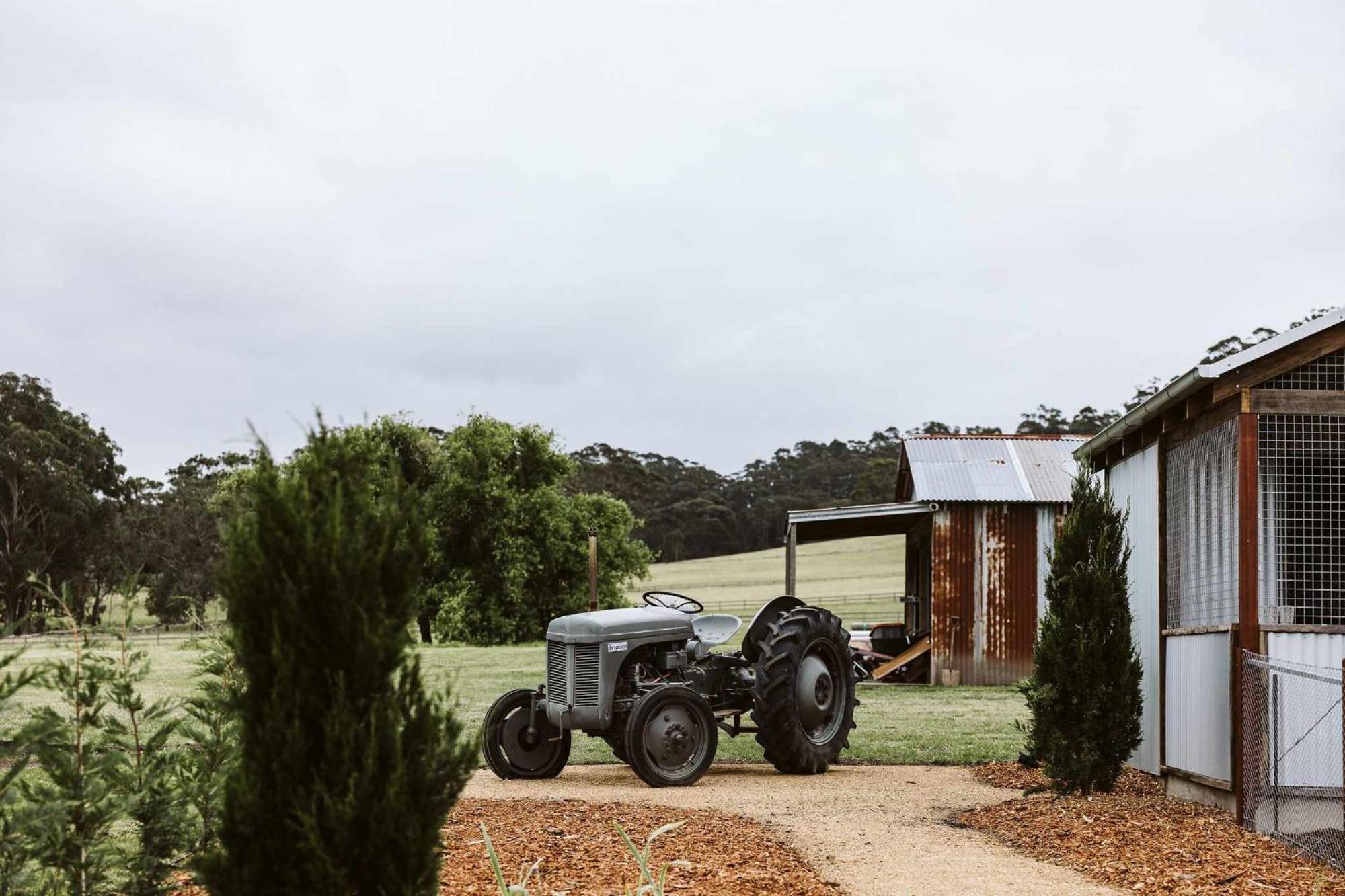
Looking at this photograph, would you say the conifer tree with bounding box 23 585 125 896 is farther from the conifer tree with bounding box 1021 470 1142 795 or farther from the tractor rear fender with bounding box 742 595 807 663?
the tractor rear fender with bounding box 742 595 807 663

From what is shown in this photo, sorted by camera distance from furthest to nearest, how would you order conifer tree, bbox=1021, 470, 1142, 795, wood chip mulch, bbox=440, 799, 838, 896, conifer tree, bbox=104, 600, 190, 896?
1. conifer tree, bbox=1021, 470, 1142, 795
2. wood chip mulch, bbox=440, 799, 838, 896
3. conifer tree, bbox=104, 600, 190, 896

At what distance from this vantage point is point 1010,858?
7.27 metres

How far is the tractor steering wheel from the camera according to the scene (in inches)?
438

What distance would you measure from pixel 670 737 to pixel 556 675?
116 centimetres

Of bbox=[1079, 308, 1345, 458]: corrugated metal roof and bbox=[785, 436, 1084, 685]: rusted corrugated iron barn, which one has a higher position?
bbox=[1079, 308, 1345, 458]: corrugated metal roof

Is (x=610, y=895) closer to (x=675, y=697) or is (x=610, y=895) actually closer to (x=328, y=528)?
(x=328, y=528)

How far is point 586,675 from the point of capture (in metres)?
10.4

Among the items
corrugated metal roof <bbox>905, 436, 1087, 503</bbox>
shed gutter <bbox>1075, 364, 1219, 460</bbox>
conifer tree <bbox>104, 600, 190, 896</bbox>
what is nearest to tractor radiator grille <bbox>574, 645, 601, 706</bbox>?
shed gutter <bbox>1075, 364, 1219, 460</bbox>

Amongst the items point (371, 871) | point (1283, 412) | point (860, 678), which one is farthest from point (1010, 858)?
point (860, 678)

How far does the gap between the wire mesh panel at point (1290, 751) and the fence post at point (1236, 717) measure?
0.14 feet

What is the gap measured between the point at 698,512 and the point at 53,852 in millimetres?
77981

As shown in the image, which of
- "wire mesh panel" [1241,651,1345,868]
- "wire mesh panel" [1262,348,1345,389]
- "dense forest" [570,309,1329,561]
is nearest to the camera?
"wire mesh panel" [1241,651,1345,868]

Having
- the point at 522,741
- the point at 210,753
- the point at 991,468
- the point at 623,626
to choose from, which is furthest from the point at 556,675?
the point at 991,468

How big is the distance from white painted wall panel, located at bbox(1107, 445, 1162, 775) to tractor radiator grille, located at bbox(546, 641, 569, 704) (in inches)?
173
